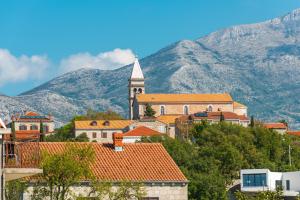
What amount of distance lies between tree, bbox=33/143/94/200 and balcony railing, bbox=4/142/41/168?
33.8 ft

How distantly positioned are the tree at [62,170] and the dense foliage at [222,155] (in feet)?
117

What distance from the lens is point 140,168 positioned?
173 feet

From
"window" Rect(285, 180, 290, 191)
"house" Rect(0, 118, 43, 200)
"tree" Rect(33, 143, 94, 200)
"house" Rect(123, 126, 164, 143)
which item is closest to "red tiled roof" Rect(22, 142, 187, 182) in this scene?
"tree" Rect(33, 143, 94, 200)

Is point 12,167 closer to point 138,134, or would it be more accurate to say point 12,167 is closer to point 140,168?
point 140,168

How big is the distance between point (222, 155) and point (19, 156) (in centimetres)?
8004

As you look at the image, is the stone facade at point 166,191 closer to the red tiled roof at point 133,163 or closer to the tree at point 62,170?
the red tiled roof at point 133,163

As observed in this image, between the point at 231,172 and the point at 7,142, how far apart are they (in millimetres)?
81478

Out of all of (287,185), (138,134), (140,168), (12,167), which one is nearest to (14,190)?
(140,168)

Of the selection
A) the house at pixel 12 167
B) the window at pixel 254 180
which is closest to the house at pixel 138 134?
the window at pixel 254 180

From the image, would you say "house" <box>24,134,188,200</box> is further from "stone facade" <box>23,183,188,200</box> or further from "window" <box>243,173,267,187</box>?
"window" <box>243,173,267,187</box>

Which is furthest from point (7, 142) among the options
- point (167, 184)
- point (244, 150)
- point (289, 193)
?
point (244, 150)

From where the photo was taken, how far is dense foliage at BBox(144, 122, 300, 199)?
258 ft

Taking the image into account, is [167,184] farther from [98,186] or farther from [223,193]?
[223,193]

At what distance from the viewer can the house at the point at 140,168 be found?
169 ft
